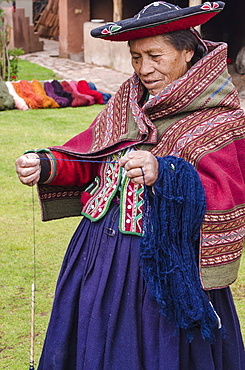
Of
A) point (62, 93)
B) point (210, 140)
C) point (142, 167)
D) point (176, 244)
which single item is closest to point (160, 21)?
point (210, 140)

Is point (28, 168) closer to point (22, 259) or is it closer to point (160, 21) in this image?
point (160, 21)

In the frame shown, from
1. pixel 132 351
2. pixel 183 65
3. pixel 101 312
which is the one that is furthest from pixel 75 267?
pixel 183 65

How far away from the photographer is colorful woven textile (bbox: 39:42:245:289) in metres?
2.11

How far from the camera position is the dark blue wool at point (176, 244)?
2.03m

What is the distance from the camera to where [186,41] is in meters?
Result: 2.28

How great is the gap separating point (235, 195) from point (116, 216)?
0.51 metres

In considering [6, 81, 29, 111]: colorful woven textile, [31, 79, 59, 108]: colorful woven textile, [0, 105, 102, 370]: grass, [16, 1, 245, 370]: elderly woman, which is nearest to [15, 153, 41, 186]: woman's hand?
[16, 1, 245, 370]: elderly woman

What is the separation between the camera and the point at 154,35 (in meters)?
2.25

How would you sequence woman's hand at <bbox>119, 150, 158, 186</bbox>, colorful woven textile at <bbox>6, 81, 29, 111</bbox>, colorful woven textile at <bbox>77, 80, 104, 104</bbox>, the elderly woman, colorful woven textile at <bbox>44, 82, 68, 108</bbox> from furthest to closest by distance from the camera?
1. colorful woven textile at <bbox>77, 80, 104, 104</bbox>
2. colorful woven textile at <bbox>44, 82, 68, 108</bbox>
3. colorful woven textile at <bbox>6, 81, 29, 111</bbox>
4. the elderly woman
5. woman's hand at <bbox>119, 150, 158, 186</bbox>

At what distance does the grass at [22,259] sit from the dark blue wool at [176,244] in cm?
150

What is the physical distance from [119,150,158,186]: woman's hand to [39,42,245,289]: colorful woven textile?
0.20 metres

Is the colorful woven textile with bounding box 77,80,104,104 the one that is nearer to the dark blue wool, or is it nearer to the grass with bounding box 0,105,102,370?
the grass with bounding box 0,105,102,370

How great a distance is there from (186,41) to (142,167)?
607mm

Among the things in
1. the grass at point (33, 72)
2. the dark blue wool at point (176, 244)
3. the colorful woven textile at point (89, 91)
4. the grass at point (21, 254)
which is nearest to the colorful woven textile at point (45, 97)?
the colorful woven textile at point (89, 91)
